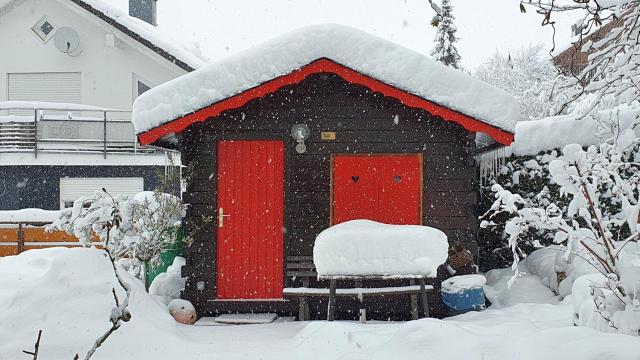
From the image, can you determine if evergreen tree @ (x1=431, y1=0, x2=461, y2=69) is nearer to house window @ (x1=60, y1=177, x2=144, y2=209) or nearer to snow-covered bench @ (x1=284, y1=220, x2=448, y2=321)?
house window @ (x1=60, y1=177, x2=144, y2=209)

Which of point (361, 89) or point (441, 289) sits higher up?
point (361, 89)

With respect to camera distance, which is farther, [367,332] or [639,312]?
[367,332]

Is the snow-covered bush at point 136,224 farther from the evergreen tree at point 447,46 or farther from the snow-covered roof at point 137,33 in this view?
the evergreen tree at point 447,46

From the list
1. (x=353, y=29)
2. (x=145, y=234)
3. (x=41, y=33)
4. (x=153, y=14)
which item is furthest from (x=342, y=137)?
(x=153, y=14)

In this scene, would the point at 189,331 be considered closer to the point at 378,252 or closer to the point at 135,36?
the point at 378,252

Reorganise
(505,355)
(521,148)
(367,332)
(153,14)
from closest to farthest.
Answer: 1. (505,355)
2. (367,332)
3. (521,148)
4. (153,14)

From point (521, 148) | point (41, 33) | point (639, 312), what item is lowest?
point (639, 312)

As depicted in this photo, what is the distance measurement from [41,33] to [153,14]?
22.0ft

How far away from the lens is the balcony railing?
18.4m

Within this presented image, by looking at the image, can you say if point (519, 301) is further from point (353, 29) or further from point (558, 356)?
point (558, 356)

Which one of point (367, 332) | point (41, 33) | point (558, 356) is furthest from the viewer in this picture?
point (41, 33)

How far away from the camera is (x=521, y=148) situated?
10891mm

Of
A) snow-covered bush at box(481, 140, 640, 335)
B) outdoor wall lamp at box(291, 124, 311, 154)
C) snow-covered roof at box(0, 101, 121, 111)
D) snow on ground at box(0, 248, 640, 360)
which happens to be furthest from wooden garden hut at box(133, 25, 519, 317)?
snow-covered roof at box(0, 101, 121, 111)

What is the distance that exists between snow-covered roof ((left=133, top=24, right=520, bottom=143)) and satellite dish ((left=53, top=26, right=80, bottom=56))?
1398cm
